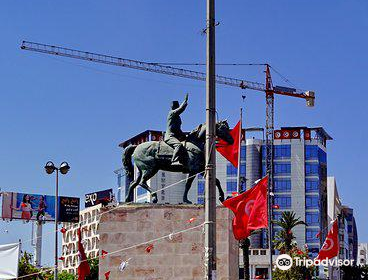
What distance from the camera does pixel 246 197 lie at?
70.8 feet

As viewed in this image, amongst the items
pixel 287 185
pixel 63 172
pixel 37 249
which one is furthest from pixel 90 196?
pixel 63 172

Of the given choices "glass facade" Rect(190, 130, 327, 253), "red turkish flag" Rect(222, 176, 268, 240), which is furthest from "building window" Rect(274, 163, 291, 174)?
"red turkish flag" Rect(222, 176, 268, 240)

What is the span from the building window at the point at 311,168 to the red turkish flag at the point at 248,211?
464 ft

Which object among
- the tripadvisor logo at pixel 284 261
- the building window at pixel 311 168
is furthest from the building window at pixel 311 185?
the tripadvisor logo at pixel 284 261

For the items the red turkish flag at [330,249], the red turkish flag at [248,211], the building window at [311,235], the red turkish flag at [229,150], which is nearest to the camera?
the red turkish flag at [248,211]

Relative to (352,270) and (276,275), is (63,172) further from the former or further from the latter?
(352,270)

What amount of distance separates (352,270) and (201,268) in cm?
10641

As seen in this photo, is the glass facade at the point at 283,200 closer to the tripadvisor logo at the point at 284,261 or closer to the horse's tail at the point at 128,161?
the tripadvisor logo at the point at 284,261

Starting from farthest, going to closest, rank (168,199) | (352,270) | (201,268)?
(168,199)
(352,270)
(201,268)

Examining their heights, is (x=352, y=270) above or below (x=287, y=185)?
below

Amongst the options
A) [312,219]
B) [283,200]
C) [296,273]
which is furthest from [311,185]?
[296,273]

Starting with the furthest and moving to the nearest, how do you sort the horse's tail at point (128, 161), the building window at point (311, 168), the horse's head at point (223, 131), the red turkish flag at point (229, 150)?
the building window at point (311, 168) → the horse's tail at point (128, 161) → the red turkish flag at point (229, 150) → the horse's head at point (223, 131)

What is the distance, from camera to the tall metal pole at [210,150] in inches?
696

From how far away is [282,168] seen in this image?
16250cm
